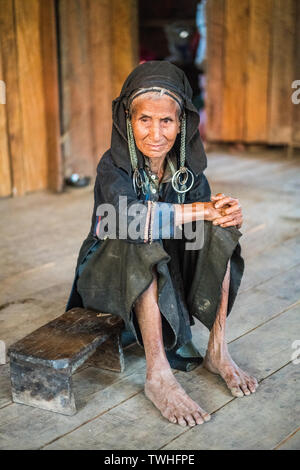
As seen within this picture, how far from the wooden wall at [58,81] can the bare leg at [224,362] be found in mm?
2850

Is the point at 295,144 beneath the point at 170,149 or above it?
beneath

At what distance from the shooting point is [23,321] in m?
2.65

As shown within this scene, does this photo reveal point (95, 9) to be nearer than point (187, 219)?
No

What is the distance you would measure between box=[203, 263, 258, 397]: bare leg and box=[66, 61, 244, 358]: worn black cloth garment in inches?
1.4

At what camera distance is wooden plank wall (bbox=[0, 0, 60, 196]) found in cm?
439

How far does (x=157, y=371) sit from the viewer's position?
2039 mm

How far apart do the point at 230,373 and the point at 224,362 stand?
0.05 meters

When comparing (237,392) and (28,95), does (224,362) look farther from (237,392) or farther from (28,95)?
(28,95)

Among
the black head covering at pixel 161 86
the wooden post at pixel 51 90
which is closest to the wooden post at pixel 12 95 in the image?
the wooden post at pixel 51 90

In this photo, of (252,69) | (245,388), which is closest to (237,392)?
(245,388)
